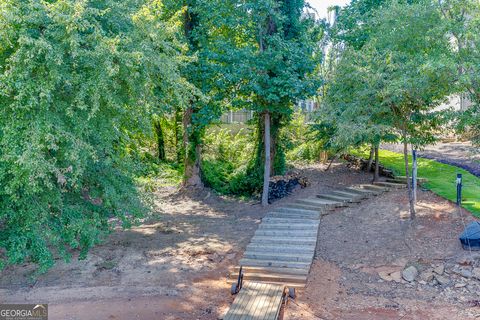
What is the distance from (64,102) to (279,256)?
18.2 feet

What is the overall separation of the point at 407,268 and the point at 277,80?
6.26 metres

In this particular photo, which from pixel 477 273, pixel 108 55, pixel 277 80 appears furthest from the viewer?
pixel 277 80

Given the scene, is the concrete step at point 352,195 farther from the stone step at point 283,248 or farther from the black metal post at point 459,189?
the stone step at point 283,248

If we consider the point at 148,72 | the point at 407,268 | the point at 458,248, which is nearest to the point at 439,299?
the point at 407,268

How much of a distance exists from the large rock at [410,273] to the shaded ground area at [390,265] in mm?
92

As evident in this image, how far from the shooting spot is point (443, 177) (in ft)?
46.3

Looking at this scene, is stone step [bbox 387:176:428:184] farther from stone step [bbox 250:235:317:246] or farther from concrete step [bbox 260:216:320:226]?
stone step [bbox 250:235:317:246]

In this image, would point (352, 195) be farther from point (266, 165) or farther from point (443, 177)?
point (443, 177)

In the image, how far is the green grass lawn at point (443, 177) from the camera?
11516mm

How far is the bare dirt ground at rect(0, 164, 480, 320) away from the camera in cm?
769

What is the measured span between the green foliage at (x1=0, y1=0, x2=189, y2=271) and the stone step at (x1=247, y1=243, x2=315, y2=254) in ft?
11.4

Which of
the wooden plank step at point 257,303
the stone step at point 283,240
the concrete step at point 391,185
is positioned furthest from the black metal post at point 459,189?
the wooden plank step at point 257,303

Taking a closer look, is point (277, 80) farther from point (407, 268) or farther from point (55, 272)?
point (55, 272)

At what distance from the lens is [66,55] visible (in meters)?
6.91
